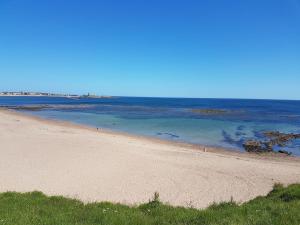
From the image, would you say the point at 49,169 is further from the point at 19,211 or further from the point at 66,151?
the point at 19,211

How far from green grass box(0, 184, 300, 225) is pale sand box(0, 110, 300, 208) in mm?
3679

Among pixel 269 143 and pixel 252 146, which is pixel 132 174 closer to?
pixel 252 146

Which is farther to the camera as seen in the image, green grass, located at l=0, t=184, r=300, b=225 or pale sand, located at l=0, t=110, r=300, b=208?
pale sand, located at l=0, t=110, r=300, b=208

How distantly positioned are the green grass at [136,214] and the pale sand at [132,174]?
3.68 metres

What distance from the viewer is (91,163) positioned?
64.0ft

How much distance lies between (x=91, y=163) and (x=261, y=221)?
13.8 meters

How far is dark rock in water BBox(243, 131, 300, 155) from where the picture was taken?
99.0 ft

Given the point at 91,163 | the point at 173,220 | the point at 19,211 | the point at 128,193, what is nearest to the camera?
the point at 173,220

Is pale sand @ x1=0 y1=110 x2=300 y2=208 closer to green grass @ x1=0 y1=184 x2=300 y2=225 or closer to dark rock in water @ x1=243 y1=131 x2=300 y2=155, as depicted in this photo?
green grass @ x1=0 y1=184 x2=300 y2=225

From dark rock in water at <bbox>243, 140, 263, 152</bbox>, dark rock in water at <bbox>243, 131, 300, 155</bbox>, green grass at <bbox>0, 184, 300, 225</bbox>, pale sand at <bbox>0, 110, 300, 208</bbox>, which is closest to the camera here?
green grass at <bbox>0, 184, 300, 225</bbox>

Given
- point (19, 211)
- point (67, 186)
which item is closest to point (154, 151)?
point (67, 186)

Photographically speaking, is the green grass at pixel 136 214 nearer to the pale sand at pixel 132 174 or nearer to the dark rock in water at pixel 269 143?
the pale sand at pixel 132 174

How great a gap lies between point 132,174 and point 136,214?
9.60m

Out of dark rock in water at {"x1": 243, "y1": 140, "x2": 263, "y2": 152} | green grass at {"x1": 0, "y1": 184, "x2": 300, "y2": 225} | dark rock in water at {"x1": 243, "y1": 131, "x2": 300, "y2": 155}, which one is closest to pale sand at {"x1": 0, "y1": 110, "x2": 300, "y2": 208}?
green grass at {"x1": 0, "y1": 184, "x2": 300, "y2": 225}
